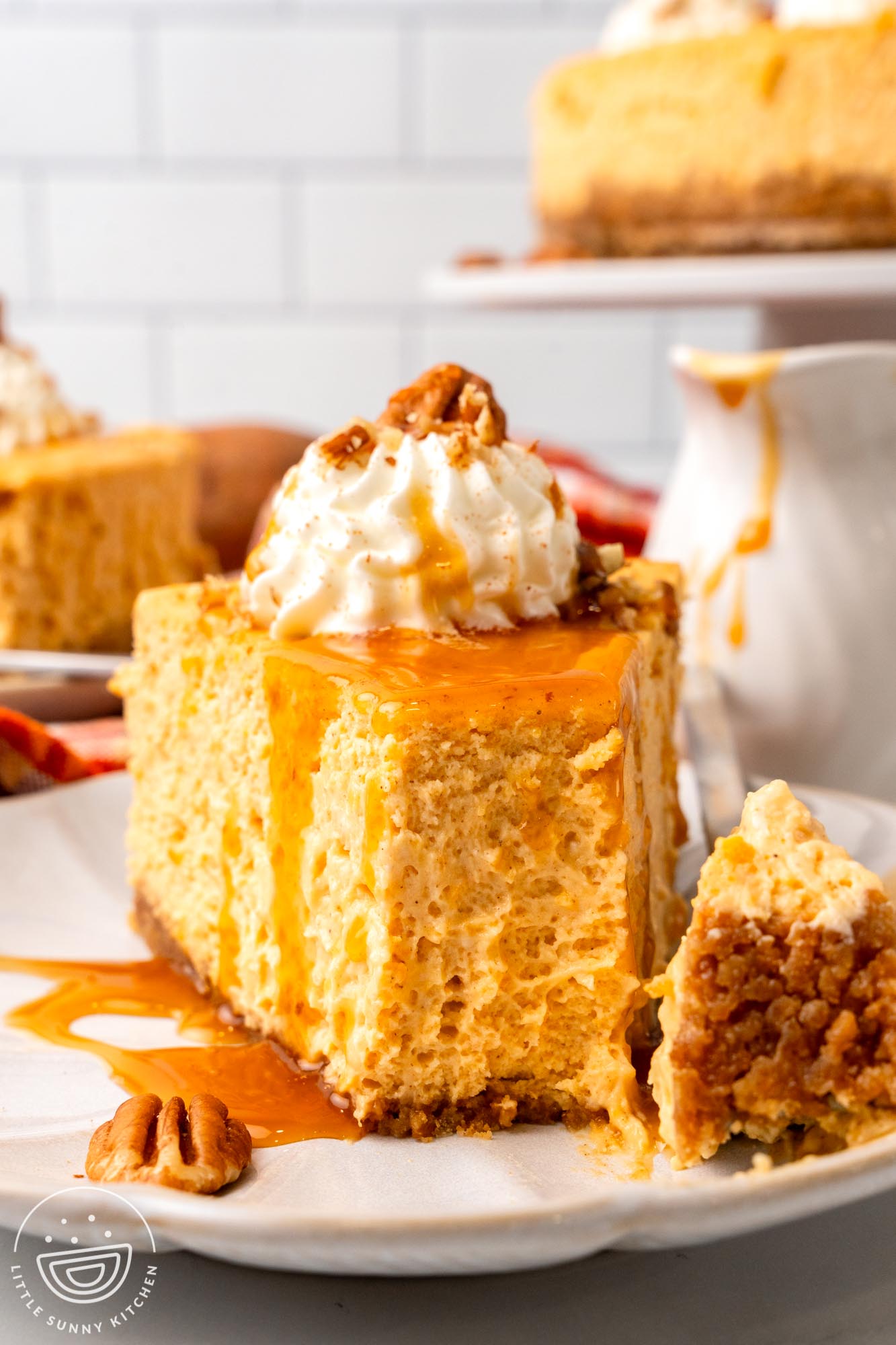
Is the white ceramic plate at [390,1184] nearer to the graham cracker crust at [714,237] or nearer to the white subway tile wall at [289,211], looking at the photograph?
the graham cracker crust at [714,237]

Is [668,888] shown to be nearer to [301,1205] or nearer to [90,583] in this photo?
[301,1205]

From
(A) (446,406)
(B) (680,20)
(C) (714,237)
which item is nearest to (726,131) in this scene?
(C) (714,237)

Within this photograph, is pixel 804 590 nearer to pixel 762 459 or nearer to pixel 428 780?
pixel 762 459

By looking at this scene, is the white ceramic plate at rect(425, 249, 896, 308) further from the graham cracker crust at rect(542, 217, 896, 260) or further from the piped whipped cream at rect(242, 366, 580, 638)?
the piped whipped cream at rect(242, 366, 580, 638)

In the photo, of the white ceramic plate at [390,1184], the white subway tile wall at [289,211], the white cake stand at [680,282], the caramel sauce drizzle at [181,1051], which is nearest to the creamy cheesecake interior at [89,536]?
the white cake stand at [680,282]

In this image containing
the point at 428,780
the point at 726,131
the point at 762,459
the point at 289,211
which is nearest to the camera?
the point at 428,780

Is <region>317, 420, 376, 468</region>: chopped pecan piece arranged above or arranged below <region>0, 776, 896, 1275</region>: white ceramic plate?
above

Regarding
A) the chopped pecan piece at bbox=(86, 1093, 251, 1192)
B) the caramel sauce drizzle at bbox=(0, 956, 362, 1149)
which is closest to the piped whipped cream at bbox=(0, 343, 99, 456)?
the caramel sauce drizzle at bbox=(0, 956, 362, 1149)
